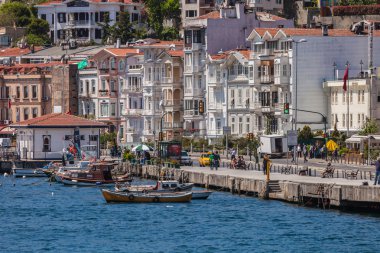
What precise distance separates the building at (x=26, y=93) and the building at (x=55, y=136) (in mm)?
34539

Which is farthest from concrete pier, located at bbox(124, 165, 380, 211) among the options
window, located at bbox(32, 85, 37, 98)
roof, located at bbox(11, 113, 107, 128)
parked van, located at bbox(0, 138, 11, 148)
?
window, located at bbox(32, 85, 37, 98)

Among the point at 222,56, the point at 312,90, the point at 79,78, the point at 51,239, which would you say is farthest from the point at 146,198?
the point at 79,78

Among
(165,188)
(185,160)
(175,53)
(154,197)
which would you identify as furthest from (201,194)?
(175,53)

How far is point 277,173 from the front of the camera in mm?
109312

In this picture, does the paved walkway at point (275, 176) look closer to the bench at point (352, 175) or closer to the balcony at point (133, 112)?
the bench at point (352, 175)

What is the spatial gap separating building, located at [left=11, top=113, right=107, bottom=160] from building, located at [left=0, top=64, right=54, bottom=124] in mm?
34539

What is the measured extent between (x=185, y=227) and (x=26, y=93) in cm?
9598

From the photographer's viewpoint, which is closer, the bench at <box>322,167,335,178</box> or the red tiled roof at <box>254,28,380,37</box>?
the bench at <box>322,167,335,178</box>

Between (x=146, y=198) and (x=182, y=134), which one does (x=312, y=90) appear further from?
(x=146, y=198)

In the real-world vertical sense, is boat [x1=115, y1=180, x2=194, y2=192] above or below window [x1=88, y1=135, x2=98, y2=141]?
below

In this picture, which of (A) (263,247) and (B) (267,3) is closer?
(A) (263,247)

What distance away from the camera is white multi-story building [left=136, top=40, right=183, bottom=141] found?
162m

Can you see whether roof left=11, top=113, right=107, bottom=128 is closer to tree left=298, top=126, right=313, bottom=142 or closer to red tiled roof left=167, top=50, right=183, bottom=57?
red tiled roof left=167, top=50, right=183, bottom=57

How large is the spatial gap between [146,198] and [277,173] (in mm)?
10991
